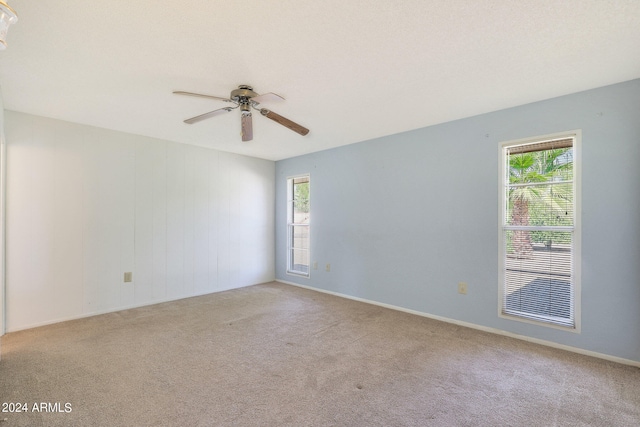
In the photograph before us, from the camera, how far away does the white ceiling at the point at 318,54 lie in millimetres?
1668

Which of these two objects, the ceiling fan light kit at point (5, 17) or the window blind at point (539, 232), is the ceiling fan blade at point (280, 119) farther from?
the window blind at point (539, 232)

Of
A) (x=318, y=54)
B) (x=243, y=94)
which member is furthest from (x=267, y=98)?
(x=318, y=54)

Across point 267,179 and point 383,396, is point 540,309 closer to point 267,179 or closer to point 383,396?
point 383,396

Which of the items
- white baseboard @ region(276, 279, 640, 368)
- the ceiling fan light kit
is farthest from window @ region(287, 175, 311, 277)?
the ceiling fan light kit

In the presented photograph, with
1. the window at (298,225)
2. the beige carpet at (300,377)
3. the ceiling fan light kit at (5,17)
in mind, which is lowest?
the beige carpet at (300,377)

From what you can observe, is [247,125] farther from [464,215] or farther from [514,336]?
[514,336]

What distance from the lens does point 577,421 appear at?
1.78m

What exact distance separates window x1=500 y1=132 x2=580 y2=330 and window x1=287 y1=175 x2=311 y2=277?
3074 millimetres

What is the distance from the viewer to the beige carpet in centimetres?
181

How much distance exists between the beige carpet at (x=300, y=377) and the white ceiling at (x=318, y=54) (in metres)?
2.34

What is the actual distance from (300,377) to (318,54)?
7.76ft

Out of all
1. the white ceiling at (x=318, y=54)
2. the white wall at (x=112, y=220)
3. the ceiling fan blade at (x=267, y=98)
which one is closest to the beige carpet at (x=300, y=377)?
the white wall at (x=112, y=220)

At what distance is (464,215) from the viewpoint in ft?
11.1

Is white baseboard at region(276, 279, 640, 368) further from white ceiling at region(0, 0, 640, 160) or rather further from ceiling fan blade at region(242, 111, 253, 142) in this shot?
ceiling fan blade at region(242, 111, 253, 142)
